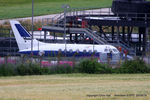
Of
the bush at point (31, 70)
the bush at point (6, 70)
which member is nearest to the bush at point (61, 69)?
the bush at point (31, 70)

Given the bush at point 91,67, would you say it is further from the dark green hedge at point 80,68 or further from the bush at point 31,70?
the bush at point 31,70

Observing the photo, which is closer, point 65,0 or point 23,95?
point 23,95

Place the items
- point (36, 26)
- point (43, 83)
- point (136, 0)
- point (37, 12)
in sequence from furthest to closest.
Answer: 1. point (37, 12)
2. point (36, 26)
3. point (136, 0)
4. point (43, 83)

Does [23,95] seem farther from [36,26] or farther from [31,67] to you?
[36,26]

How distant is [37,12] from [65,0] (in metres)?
18.1

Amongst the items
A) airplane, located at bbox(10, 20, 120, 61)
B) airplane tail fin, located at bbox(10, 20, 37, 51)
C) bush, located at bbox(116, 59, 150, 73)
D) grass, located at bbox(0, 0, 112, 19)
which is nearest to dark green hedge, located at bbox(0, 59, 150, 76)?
bush, located at bbox(116, 59, 150, 73)

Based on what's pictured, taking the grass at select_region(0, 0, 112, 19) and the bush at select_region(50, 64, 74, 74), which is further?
the grass at select_region(0, 0, 112, 19)

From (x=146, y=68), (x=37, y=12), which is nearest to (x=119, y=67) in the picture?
(x=146, y=68)

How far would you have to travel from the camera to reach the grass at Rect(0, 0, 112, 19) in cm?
8400

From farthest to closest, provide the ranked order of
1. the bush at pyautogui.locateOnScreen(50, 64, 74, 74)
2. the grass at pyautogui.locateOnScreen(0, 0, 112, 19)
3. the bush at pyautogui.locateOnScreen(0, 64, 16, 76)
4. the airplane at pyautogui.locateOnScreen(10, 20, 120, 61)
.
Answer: the grass at pyautogui.locateOnScreen(0, 0, 112, 19)
the airplane at pyautogui.locateOnScreen(10, 20, 120, 61)
the bush at pyautogui.locateOnScreen(50, 64, 74, 74)
the bush at pyautogui.locateOnScreen(0, 64, 16, 76)

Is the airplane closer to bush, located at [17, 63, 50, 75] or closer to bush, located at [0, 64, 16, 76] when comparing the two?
bush, located at [17, 63, 50, 75]

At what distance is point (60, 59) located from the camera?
35250mm

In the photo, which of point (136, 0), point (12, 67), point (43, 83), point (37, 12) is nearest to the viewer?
point (43, 83)

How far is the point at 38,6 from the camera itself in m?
95.2
